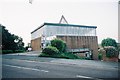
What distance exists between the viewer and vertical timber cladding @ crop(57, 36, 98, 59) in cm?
5194

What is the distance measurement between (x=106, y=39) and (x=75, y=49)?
31.1 m

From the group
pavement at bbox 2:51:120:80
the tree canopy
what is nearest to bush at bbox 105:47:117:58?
pavement at bbox 2:51:120:80

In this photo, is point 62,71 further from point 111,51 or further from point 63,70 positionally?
point 111,51

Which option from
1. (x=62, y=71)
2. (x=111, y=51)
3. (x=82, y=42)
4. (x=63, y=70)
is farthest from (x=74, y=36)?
(x=62, y=71)

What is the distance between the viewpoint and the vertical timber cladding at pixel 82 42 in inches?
2045

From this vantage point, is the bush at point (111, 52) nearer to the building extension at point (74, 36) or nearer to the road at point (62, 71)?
the road at point (62, 71)

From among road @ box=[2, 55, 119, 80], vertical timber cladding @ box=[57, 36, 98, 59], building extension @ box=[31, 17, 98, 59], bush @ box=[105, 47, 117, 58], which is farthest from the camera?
vertical timber cladding @ box=[57, 36, 98, 59]

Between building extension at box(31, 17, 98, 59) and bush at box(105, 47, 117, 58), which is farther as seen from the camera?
building extension at box(31, 17, 98, 59)

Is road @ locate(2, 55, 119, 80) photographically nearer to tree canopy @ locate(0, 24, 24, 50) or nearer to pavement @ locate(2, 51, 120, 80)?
pavement @ locate(2, 51, 120, 80)

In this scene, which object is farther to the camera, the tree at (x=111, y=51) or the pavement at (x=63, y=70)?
the tree at (x=111, y=51)

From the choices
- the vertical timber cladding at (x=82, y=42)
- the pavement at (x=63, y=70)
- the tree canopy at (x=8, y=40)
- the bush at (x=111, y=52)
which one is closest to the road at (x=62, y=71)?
the pavement at (x=63, y=70)

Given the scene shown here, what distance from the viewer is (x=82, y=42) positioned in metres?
54.7

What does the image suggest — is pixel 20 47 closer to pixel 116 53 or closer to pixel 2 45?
pixel 2 45

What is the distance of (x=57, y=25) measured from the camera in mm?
53938
